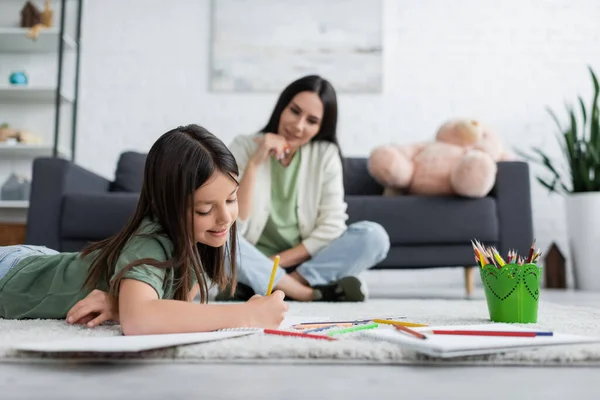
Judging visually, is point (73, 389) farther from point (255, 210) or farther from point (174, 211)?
point (255, 210)

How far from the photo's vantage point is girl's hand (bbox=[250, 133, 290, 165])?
62.9 inches

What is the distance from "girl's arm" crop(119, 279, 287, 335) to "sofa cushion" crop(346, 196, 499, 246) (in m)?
1.29

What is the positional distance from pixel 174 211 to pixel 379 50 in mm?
2643

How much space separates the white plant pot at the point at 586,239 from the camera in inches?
103

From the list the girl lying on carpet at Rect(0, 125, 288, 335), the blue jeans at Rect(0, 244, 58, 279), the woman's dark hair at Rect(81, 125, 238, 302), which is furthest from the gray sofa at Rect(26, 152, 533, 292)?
the woman's dark hair at Rect(81, 125, 238, 302)

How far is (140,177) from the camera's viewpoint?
2.48 meters

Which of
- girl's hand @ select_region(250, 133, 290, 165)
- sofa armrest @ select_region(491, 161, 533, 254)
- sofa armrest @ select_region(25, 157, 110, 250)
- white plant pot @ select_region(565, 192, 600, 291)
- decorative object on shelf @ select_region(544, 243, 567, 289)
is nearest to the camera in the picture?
girl's hand @ select_region(250, 133, 290, 165)

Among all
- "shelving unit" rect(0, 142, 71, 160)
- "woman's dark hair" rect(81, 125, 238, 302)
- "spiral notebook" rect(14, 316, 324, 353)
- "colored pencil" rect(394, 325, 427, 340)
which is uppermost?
"shelving unit" rect(0, 142, 71, 160)

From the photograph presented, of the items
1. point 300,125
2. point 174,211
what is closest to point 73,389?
point 174,211

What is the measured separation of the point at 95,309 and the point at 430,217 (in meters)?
1.37

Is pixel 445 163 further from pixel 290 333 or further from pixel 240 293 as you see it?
pixel 290 333

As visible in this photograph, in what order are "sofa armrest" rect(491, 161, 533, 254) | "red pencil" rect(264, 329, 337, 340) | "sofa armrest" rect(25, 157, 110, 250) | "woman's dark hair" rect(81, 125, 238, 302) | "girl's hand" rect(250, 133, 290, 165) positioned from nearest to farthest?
"red pencil" rect(264, 329, 337, 340), "woman's dark hair" rect(81, 125, 238, 302), "girl's hand" rect(250, 133, 290, 165), "sofa armrest" rect(25, 157, 110, 250), "sofa armrest" rect(491, 161, 533, 254)

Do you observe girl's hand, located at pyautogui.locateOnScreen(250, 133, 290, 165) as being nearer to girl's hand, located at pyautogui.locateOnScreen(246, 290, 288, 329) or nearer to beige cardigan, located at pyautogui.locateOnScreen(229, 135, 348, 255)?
beige cardigan, located at pyautogui.locateOnScreen(229, 135, 348, 255)

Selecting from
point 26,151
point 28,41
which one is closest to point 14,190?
point 26,151
